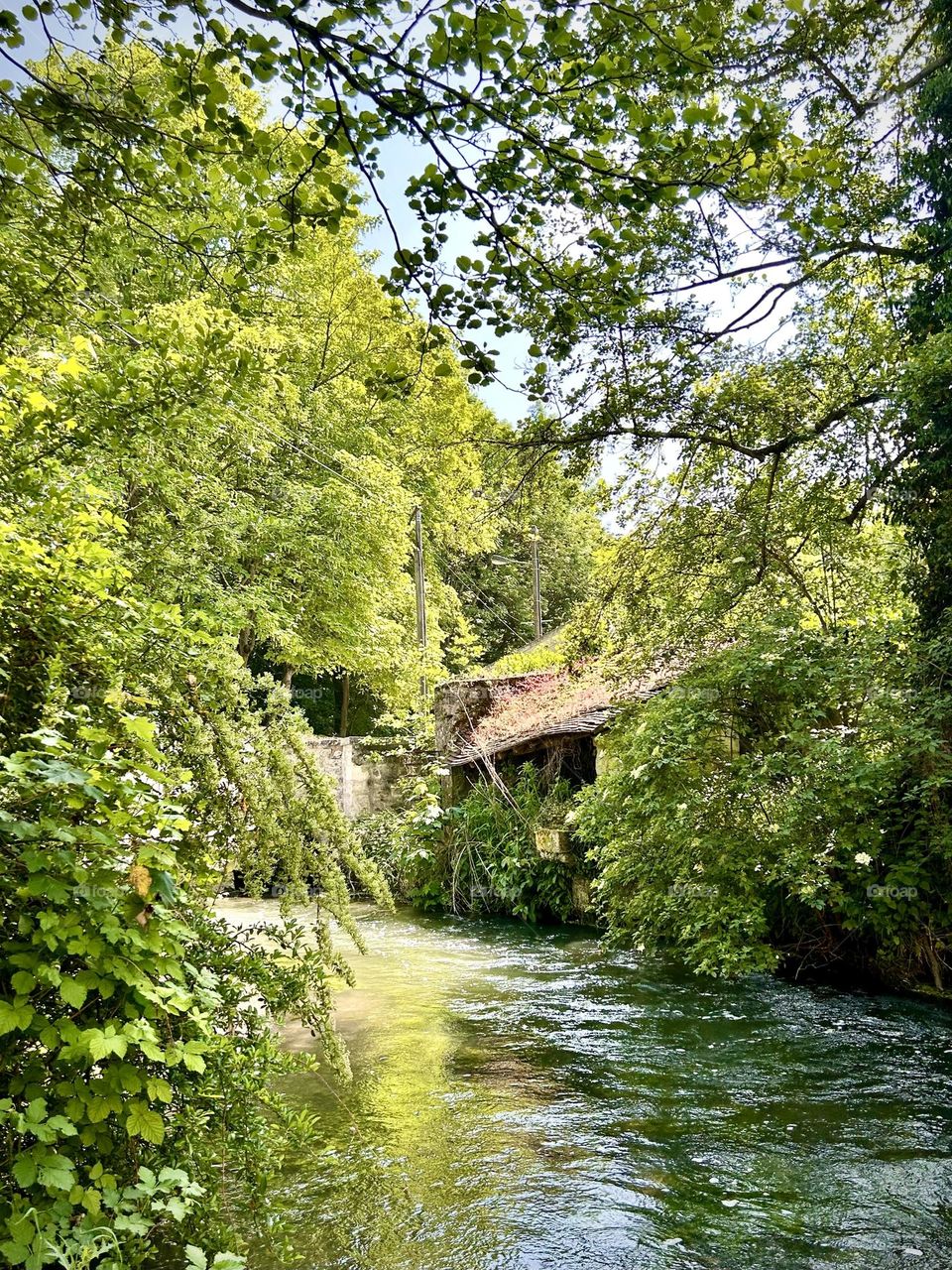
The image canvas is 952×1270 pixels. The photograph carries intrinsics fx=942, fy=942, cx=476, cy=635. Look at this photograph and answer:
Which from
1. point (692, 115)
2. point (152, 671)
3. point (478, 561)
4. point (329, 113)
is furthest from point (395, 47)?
point (478, 561)

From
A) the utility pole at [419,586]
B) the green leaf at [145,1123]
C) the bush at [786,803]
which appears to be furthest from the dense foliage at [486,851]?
the green leaf at [145,1123]

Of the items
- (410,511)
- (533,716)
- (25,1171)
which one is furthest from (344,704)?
(25,1171)

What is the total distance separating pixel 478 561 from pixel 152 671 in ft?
73.8

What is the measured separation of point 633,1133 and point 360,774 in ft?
39.2

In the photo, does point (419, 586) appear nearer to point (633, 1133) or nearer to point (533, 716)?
point (533, 716)

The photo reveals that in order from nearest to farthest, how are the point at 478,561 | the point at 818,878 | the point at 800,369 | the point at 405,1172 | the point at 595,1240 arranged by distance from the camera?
1. the point at 595,1240
2. the point at 405,1172
3. the point at 818,878
4. the point at 800,369
5. the point at 478,561

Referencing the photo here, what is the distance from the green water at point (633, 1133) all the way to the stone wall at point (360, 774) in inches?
330

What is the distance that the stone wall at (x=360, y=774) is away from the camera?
16000 millimetres

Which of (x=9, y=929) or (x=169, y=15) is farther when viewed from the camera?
(x=169, y=15)

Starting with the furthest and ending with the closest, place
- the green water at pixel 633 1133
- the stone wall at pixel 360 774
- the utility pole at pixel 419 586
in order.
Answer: the utility pole at pixel 419 586, the stone wall at pixel 360 774, the green water at pixel 633 1133

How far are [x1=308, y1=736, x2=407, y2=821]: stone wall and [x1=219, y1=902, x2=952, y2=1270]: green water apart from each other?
330 inches

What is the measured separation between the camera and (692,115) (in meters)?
2.46

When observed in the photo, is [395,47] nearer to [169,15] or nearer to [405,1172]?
[169,15]

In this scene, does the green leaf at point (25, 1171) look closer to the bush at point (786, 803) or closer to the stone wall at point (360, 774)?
the bush at point (786, 803)
